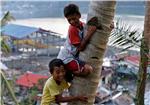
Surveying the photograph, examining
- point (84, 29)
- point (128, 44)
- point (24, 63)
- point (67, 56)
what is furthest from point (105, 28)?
point (24, 63)

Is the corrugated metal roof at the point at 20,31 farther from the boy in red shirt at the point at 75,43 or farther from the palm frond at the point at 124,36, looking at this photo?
the boy in red shirt at the point at 75,43

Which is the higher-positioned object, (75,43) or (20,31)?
(75,43)

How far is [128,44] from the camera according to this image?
7.60 feet

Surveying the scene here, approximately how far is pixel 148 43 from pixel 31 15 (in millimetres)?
33493

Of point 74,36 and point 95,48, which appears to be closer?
point 95,48

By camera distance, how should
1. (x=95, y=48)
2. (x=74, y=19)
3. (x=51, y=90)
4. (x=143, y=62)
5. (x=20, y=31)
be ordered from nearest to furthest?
(x=95, y=48) → (x=51, y=90) → (x=74, y=19) → (x=143, y=62) → (x=20, y=31)

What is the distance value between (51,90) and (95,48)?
0.95ft

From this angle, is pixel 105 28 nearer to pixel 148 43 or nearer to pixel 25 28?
pixel 148 43

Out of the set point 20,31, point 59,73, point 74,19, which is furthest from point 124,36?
point 20,31

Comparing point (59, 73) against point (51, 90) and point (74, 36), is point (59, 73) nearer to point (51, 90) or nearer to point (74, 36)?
point (51, 90)

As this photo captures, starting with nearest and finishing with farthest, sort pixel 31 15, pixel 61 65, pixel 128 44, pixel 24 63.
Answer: pixel 61 65
pixel 128 44
pixel 24 63
pixel 31 15

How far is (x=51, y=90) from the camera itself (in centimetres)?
178

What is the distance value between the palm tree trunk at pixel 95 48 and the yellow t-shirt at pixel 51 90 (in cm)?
11

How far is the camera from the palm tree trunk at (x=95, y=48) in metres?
1.67
